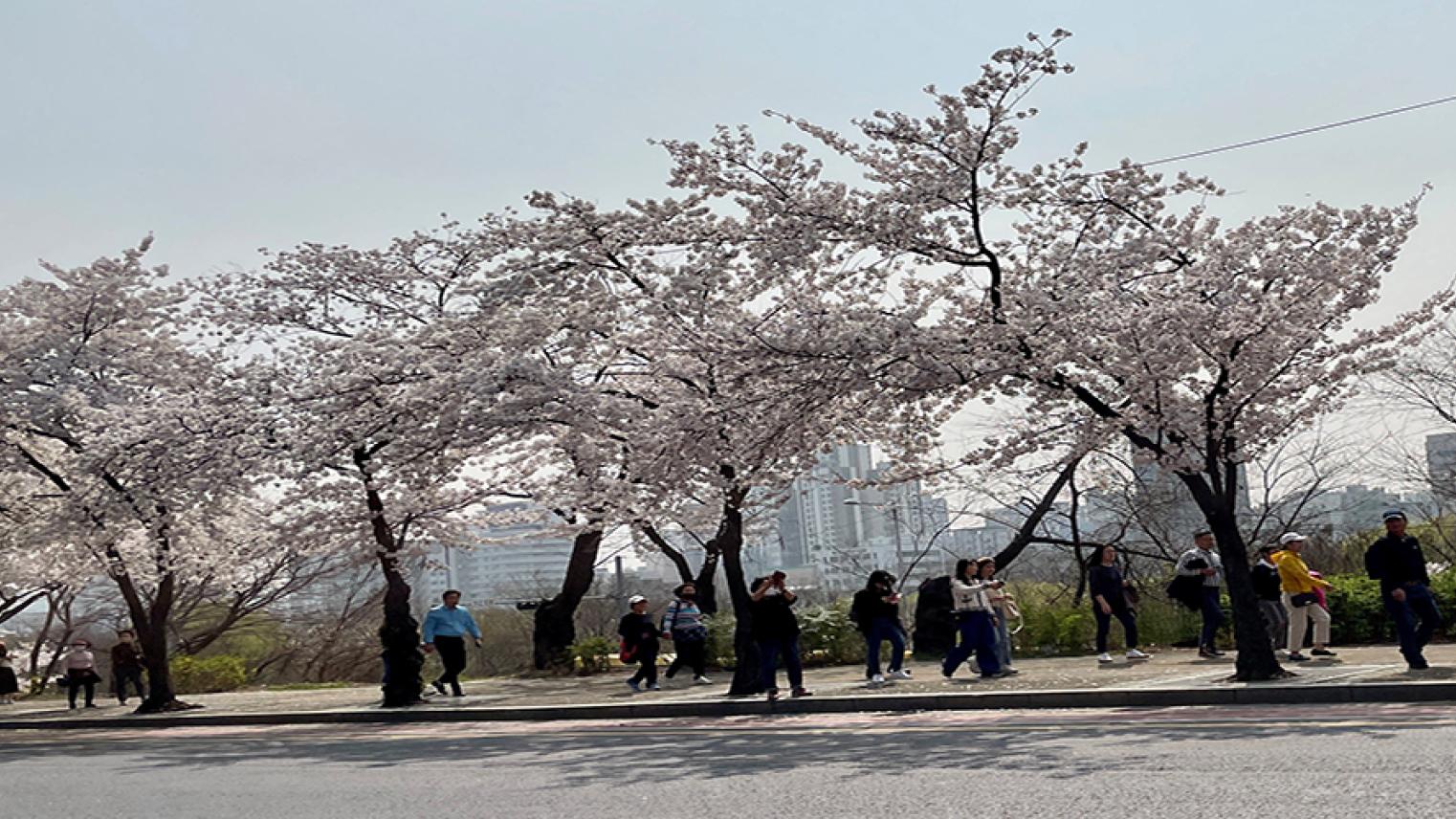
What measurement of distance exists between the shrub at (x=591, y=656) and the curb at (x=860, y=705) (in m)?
6.40

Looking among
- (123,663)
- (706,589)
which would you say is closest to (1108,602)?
(706,589)

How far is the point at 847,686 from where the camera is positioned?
19.7 metres

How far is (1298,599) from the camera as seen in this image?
18219 millimetres

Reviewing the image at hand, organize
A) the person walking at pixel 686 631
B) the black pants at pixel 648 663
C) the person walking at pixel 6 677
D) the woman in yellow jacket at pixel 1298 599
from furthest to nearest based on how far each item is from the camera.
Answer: the person walking at pixel 6 677, the person walking at pixel 686 631, the black pants at pixel 648 663, the woman in yellow jacket at pixel 1298 599

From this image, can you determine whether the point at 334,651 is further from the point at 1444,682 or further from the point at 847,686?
the point at 1444,682

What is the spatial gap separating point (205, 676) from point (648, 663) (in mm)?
15999

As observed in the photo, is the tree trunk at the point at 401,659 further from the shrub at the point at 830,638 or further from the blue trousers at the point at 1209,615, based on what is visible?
the blue trousers at the point at 1209,615

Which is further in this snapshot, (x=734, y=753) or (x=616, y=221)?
(x=616, y=221)

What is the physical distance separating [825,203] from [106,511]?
12.9m

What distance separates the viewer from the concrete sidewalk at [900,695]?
14633 mm

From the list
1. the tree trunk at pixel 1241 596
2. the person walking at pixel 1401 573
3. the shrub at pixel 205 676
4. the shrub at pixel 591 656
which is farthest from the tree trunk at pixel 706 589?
the person walking at pixel 1401 573

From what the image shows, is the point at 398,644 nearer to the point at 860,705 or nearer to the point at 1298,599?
the point at 860,705

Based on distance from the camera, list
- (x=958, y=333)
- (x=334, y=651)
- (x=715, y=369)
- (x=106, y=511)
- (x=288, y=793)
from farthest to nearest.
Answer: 1. (x=334, y=651)
2. (x=106, y=511)
3. (x=715, y=369)
4. (x=958, y=333)
5. (x=288, y=793)

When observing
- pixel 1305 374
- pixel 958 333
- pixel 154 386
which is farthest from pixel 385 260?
pixel 1305 374
